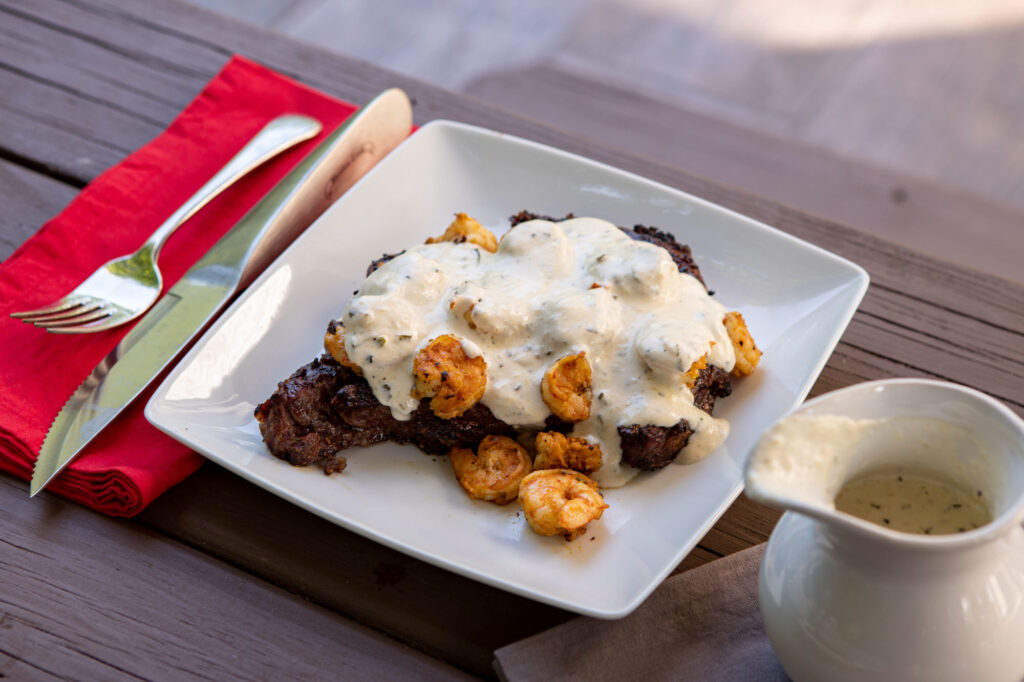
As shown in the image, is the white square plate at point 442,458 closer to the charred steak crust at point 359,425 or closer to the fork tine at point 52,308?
the charred steak crust at point 359,425

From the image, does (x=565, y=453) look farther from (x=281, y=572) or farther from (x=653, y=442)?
(x=281, y=572)

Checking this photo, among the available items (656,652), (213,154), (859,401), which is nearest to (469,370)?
(656,652)


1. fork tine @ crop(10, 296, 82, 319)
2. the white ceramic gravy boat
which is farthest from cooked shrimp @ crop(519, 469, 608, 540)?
fork tine @ crop(10, 296, 82, 319)

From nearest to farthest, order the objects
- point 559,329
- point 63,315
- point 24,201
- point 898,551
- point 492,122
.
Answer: point 898,551, point 559,329, point 63,315, point 24,201, point 492,122

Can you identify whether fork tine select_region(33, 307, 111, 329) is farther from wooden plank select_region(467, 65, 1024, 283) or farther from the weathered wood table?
wooden plank select_region(467, 65, 1024, 283)

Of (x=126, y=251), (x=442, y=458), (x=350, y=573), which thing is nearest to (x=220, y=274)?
(x=126, y=251)

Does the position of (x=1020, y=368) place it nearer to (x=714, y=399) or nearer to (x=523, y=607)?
(x=714, y=399)
